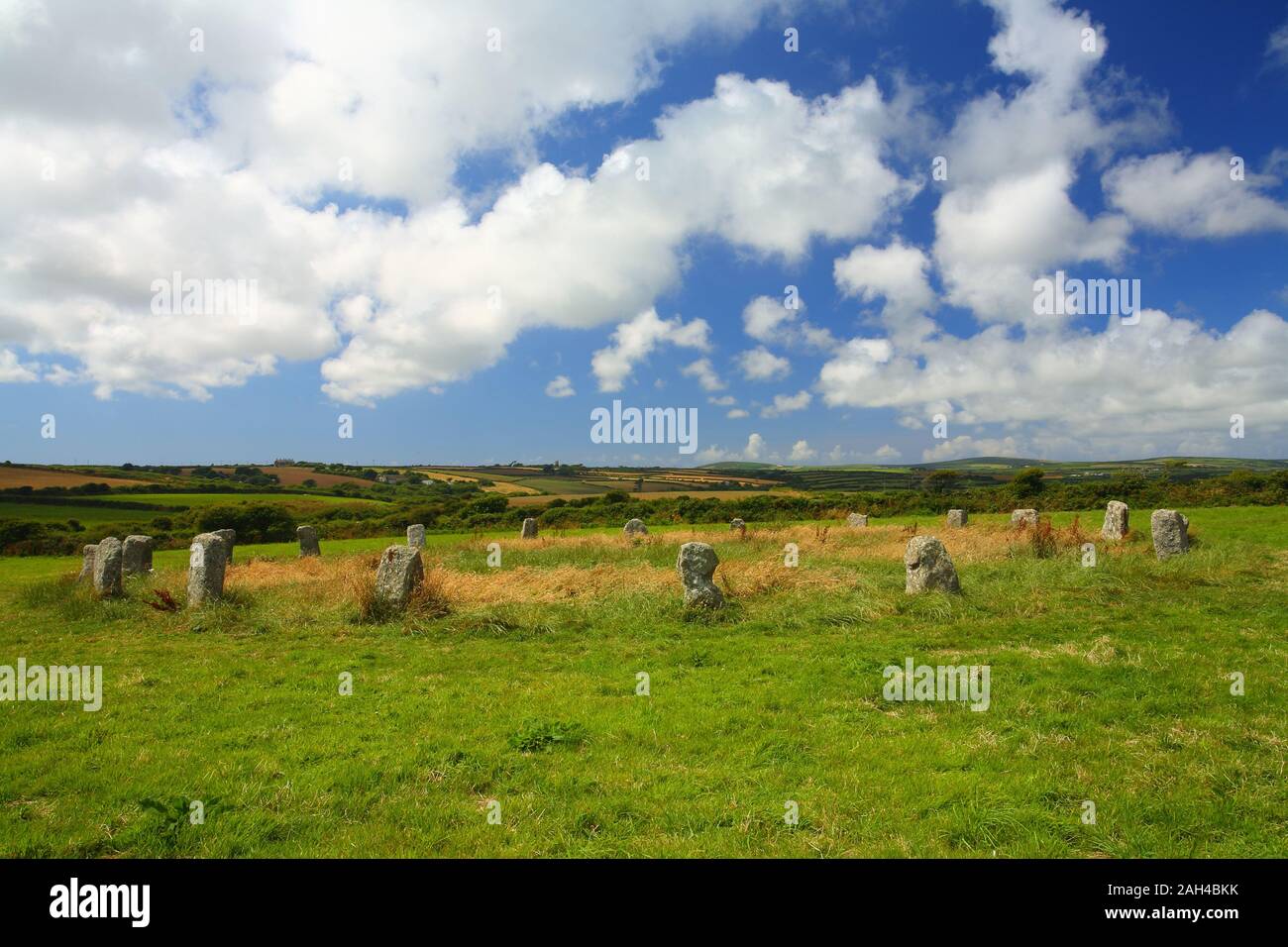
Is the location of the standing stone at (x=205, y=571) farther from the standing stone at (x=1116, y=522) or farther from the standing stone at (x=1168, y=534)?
the standing stone at (x=1116, y=522)

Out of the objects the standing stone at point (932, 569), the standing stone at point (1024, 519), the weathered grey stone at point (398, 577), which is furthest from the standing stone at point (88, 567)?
the standing stone at point (1024, 519)

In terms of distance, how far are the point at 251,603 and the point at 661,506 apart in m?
41.6

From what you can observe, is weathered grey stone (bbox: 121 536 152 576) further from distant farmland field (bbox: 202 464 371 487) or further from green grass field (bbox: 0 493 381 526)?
distant farmland field (bbox: 202 464 371 487)

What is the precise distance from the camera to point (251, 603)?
14531 millimetres

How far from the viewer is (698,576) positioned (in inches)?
504

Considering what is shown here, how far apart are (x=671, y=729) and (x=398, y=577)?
8.51m

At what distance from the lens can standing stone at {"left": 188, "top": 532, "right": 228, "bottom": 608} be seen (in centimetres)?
1417

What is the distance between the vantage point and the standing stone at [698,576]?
1267cm

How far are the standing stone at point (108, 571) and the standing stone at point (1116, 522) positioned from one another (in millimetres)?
28306

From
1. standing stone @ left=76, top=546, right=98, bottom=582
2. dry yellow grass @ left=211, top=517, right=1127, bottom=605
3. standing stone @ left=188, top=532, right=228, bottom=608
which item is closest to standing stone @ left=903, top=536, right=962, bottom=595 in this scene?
dry yellow grass @ left=211, top=517, right=1127, bottom=605

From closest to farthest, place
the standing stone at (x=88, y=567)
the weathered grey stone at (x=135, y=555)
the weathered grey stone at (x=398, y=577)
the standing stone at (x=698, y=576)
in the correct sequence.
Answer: the standing stone at (x=698, y=576) < the weathered grey stone at (x=398, y=577) < the standing stone at (x=88, y=567) < the weathered grey stone at (x=135, y=555)

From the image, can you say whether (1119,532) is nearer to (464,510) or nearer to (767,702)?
(767,702)
